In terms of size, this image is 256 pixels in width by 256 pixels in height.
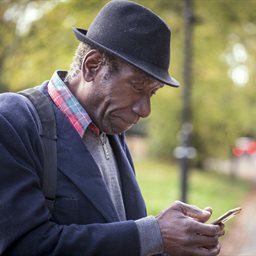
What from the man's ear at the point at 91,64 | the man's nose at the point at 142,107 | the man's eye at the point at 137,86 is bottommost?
the man's nose at the point at 142,107

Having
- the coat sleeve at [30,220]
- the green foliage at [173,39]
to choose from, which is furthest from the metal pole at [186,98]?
the coat sleeve at [30,220]

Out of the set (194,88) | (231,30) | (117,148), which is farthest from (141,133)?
(117,148)

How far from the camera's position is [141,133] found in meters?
27.9

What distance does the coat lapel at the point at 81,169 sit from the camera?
1.89 metres

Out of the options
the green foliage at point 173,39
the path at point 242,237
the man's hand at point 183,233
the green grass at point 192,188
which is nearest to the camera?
the man's hand at point 183,233

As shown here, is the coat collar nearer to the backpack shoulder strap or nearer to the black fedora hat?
the backpack shoulder strap

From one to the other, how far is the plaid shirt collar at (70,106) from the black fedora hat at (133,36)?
0.68 feet

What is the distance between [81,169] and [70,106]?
262 millimetres

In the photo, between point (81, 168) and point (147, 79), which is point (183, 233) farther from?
point (147, 79)

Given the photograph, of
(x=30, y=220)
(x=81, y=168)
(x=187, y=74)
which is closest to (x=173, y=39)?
(x=187, y=74)

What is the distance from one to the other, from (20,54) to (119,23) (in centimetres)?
596

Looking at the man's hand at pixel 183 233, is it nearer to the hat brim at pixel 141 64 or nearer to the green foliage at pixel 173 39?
the hat brim at pixel 141 64

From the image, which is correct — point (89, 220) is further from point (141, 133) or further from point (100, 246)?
point (141, 133)

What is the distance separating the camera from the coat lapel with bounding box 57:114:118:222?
189 centimetres
